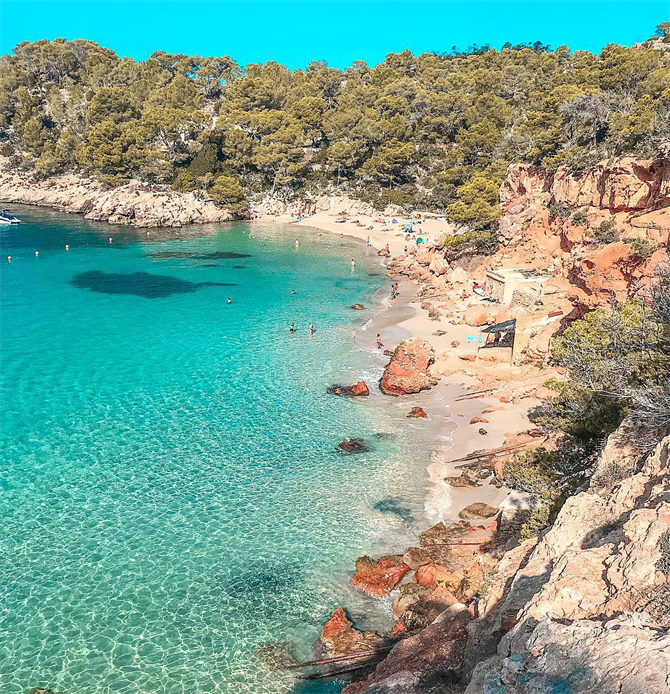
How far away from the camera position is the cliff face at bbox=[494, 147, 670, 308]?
25953mm

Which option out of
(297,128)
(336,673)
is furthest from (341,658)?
(297,128)

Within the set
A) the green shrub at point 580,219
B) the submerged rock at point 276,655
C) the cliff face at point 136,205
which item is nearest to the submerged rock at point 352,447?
the submerged rock at point 276,655

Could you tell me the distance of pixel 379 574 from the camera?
1700 centimetres

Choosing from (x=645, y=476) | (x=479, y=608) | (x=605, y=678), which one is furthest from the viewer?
(x=479, y=608)

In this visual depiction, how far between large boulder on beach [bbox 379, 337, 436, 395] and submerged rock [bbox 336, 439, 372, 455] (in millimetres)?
5742

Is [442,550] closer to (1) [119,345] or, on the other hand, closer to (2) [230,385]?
(2) [230,385]

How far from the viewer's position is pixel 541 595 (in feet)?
26.7

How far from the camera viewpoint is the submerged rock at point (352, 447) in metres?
24.5

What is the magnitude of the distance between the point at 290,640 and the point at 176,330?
3001 cm

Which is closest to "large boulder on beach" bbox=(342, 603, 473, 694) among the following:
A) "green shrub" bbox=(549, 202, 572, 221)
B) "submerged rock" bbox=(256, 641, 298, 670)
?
"submerged rock" bbox=(256, 641, 298, 670)

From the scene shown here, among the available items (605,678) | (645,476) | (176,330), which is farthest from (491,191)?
(605,678)

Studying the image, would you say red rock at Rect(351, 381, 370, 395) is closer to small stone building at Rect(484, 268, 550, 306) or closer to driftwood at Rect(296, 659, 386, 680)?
small stone building at Rect(484, 268, 550, 306)

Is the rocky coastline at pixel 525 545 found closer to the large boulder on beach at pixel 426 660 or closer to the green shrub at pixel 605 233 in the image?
the large boulder on beach at pixel 426 660

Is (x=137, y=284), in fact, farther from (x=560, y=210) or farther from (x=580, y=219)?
(x=580, y=219)
